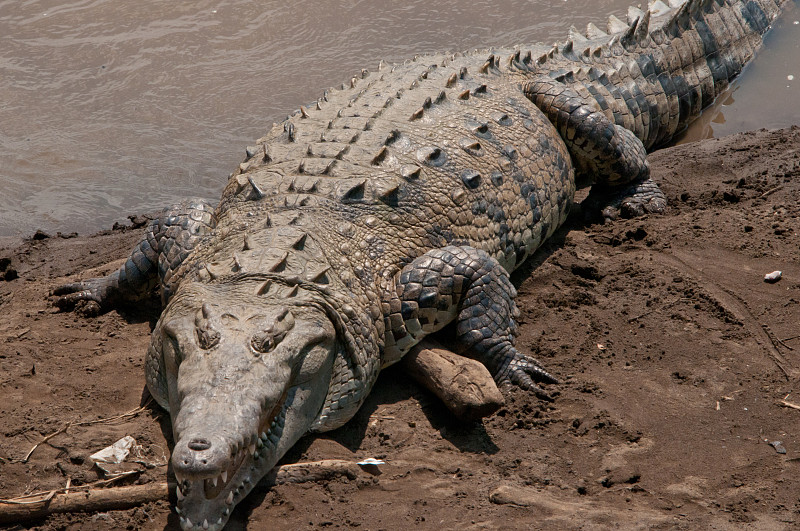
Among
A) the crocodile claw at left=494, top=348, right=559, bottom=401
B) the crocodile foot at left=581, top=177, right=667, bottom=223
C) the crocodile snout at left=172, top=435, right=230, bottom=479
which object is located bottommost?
the crocodile claw at left=494, top=348, right=559, bottom=401

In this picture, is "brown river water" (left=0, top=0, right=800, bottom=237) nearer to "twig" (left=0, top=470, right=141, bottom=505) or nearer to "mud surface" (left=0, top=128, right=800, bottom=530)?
"mud surface" (left=0, top=128, right=800, bottom=530)

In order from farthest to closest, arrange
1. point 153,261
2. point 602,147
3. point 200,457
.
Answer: point 602,147 → point 153,261 → point 200,457

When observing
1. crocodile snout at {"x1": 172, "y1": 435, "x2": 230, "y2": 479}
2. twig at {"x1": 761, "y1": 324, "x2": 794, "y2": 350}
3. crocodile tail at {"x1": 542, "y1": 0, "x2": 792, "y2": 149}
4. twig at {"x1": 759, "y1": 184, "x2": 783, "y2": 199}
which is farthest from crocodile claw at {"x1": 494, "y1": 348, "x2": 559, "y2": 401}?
crocodile tail at {"x1": 542, "y1": 0, "x2": 792, "y2": 149}

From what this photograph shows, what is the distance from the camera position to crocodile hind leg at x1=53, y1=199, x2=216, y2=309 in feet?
17.1

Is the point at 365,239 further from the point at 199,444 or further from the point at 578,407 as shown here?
the point at 199,444

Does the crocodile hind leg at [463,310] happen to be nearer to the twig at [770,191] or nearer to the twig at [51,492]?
the twig at [51,492]

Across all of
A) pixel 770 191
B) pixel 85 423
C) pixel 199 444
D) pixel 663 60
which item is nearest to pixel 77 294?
pixel 85 423

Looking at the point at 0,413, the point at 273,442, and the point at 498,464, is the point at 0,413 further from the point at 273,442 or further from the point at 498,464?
the point at 498,464

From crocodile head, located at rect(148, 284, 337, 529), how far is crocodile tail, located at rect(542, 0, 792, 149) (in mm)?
3822

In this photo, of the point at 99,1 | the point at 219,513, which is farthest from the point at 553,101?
the point at 99,1

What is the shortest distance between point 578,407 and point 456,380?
722 mm

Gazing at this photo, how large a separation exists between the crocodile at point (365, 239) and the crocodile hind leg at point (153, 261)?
0.01 metres

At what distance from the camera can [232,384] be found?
3523 mm

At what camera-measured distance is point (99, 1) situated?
1020 cm
